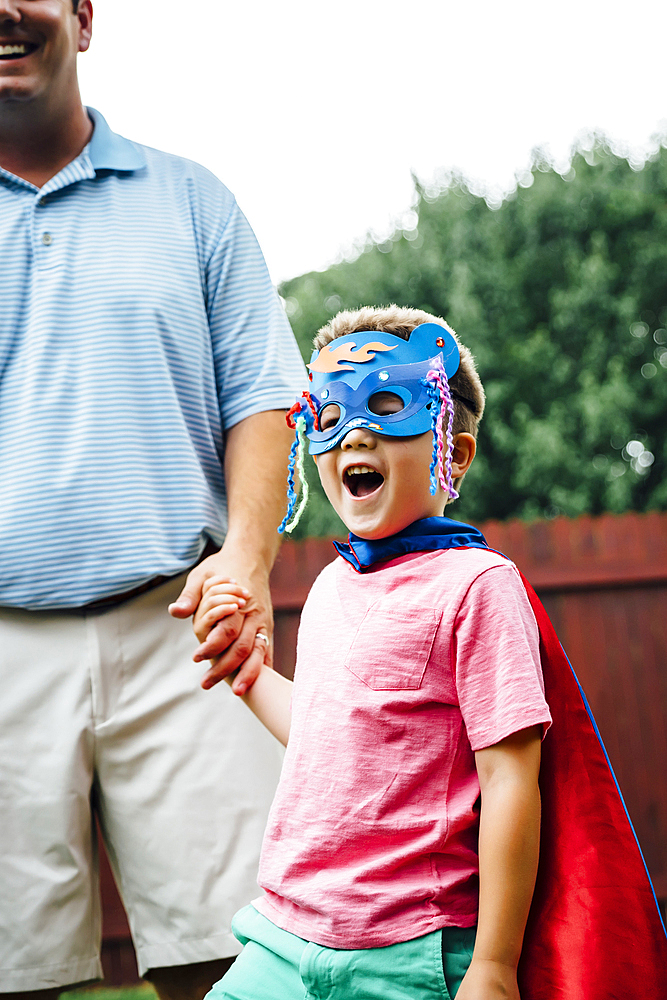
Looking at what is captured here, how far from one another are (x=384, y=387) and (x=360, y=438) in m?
0.09

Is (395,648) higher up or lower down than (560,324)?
lower down

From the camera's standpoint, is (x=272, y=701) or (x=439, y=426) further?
(x=272, y=701)

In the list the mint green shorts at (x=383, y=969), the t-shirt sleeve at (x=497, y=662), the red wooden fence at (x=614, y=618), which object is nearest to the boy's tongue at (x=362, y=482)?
the t-shirt sleeve at (x=497, y=662)

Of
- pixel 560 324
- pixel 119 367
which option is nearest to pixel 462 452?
pixel 119 367

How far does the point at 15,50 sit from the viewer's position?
188 centimetres

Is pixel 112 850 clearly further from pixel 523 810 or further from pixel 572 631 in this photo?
pixel 572 631

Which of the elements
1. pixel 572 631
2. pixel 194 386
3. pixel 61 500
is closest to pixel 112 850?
pixel 61 500

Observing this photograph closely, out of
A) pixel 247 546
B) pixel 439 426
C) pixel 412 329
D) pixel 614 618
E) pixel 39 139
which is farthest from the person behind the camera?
pixel 614 618

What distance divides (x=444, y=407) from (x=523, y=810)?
609 millimetres

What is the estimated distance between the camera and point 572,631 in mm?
5125

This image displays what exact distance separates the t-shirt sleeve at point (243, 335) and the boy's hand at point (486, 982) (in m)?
1.17

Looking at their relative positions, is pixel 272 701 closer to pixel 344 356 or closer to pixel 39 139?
pixel 344 356

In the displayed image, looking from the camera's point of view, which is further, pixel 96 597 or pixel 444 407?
pixel 96 597

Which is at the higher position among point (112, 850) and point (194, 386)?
point (194, 386)
